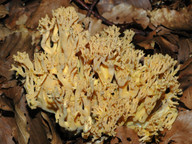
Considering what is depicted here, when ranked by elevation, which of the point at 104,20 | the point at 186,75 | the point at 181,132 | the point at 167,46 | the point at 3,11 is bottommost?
the point at 181,132

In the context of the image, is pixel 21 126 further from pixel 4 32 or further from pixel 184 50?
pixel 184 50

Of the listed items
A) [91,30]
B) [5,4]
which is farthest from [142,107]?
[5,4]

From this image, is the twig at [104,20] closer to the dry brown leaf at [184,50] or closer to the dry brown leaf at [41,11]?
the dry brown leaf at [41,11]

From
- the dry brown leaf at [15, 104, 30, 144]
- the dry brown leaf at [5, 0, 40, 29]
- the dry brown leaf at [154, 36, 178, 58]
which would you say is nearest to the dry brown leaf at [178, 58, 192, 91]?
the dry brown leaf at [154, 36, 178, 58]

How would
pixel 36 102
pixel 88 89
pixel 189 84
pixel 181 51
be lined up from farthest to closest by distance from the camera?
1. pixel 181 51
2. pixel 189 84
3. pixel 36 102
4. pixel 88 89

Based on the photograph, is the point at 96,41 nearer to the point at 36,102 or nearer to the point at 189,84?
the point at 36,102

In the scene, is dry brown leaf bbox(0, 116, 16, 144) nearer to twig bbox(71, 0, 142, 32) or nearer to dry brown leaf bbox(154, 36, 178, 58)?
twig bbox(71, 0, 142, 32)

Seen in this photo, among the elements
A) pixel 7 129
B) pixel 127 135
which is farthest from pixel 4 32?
pixel 127 135

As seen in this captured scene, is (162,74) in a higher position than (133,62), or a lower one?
lower

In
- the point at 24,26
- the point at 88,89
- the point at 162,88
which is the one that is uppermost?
the point at 24,26
